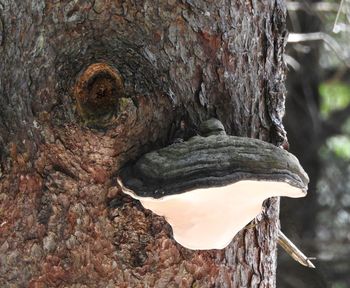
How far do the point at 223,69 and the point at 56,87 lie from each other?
0.40 meters

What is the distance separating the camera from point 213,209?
1310 millimetres

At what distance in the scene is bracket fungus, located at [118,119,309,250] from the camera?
1.21 meters

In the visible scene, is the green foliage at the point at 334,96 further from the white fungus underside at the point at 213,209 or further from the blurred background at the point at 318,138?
the white fungus underside at the point at 213,209

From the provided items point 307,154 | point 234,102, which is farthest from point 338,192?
point 234,102

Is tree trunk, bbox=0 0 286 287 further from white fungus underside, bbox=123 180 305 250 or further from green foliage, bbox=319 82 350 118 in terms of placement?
green foliage, bbox=319 82 350 118

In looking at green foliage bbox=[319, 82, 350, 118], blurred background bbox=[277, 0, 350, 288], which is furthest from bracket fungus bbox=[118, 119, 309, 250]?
green foliage bbox=[319, 82, 350, 118]

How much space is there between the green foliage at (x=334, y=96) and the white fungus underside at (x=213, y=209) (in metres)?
5.24

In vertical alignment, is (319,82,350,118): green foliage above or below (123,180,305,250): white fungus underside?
below

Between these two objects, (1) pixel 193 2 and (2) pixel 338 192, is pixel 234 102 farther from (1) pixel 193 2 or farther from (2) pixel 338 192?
(2) pixel 338 192

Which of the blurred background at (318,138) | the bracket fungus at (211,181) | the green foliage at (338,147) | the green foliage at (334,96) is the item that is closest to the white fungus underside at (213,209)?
the bracket fungus at (211,181)

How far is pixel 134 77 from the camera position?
139 centimetres

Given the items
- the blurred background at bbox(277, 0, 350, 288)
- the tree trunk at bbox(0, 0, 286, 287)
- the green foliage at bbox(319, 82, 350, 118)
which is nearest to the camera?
the tree trunk at bbox(0, 0, 286, 287)

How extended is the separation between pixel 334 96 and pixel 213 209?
582 cm

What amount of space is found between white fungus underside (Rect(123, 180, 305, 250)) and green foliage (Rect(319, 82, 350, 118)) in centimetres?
524
